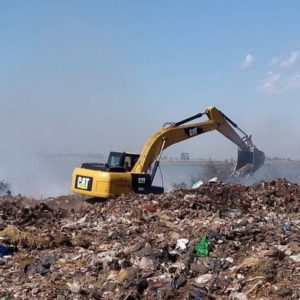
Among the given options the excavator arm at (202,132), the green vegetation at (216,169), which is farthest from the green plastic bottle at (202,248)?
the green vegetation at (216,169)

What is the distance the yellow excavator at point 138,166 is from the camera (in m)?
13.2

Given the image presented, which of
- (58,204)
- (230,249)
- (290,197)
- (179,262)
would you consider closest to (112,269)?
(179,262)

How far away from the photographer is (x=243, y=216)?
10.4 meters

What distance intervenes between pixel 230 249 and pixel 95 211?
202 inches

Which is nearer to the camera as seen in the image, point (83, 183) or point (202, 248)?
point (202, 248)

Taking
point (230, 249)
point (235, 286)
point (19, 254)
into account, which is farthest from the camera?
point (19, 254)

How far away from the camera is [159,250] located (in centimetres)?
742

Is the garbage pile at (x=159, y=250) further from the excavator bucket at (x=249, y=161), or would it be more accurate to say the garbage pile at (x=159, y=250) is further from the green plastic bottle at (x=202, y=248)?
the excavator bucket at (x=249, y=161)

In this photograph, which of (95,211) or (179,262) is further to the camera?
(95,211)

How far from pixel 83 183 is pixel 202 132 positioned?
12.8ft

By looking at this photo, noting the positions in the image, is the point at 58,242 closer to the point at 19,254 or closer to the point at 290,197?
the point at 19,254

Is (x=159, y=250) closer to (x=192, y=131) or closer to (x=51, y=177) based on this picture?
(x=192, y=131)

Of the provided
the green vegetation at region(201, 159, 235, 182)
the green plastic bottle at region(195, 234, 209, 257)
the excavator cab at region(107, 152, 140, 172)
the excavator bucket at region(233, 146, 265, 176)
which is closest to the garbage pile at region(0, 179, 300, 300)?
the green plastic bottle at region(195, 234, 209, 257)

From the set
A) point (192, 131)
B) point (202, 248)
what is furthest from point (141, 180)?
point (202, 248)
